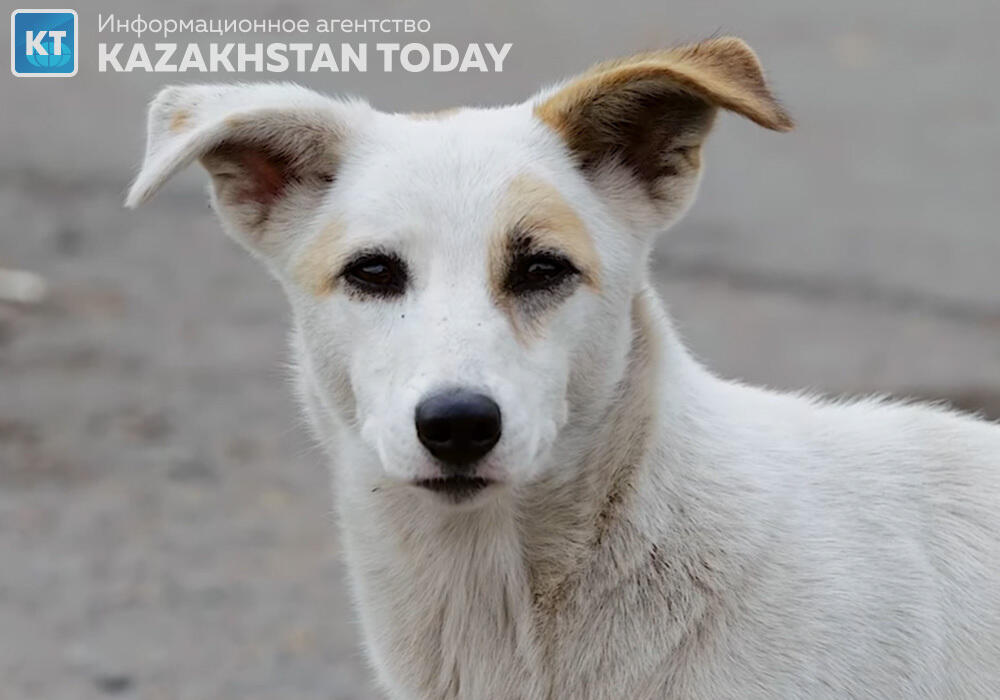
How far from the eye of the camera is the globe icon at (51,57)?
32.8ft

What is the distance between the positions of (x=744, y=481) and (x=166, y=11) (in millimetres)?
9420

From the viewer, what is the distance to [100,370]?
25.7 ft

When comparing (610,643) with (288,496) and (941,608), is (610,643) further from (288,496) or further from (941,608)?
(288,496)

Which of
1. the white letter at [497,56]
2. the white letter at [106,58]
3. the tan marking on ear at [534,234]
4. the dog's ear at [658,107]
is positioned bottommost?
the white letter at [106,58]

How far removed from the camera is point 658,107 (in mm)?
3438

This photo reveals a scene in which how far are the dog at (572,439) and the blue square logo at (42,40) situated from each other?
19.8 feet

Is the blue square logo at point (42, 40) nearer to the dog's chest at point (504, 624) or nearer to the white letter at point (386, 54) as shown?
the white letter at point (386, 54)

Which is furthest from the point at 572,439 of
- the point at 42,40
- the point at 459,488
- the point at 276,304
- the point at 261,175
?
the point at 42,40

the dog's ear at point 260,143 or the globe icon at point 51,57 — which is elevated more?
the dog's ear at point 260,143

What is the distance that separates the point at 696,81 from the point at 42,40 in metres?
7.03

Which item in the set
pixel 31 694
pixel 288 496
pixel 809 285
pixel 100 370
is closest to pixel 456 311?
pixel 31 694

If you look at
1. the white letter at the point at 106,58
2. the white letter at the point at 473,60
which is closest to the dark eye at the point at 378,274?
the white letter at the point at 473,60

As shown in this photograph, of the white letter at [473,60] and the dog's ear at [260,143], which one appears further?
the white letter at [473,60]

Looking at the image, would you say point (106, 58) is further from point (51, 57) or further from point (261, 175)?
→ point (261, 175)
